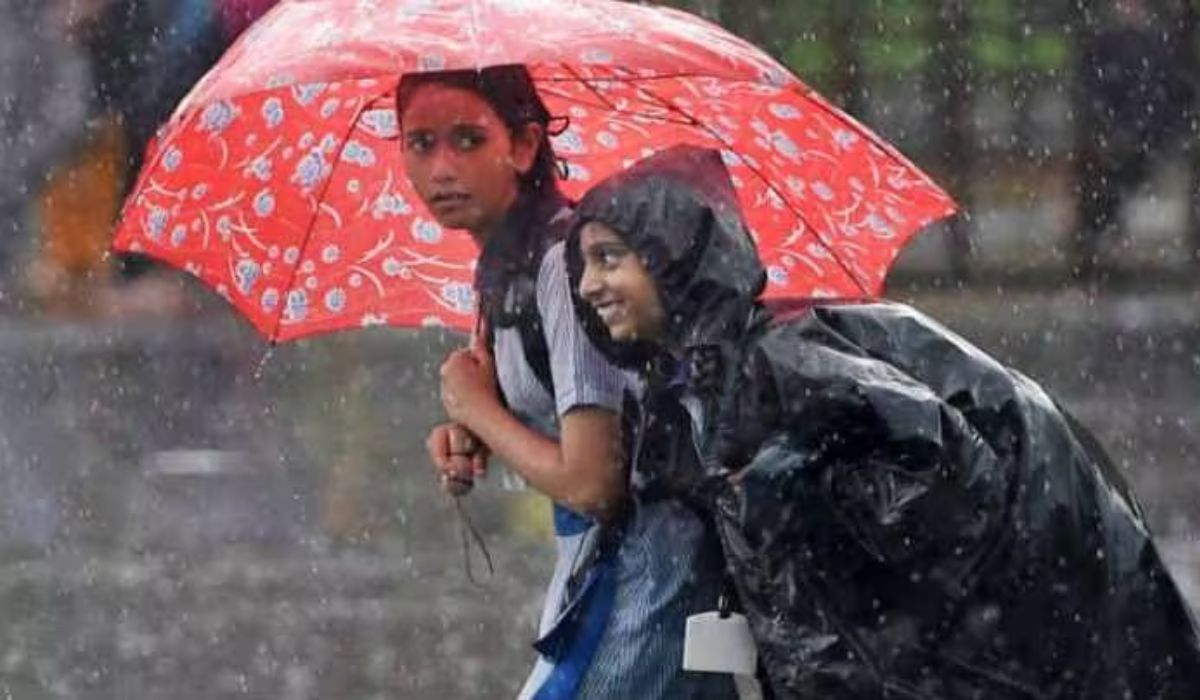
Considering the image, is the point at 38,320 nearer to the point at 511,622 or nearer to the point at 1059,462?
the point at 511,622

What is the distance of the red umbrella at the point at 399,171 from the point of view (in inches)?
179

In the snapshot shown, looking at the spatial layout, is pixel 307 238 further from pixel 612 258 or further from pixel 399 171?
pixel 612 258

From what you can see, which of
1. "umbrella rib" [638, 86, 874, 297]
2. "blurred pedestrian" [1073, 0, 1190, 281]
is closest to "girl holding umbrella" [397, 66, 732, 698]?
"umbrella rib" [638, 86, 874, 297]

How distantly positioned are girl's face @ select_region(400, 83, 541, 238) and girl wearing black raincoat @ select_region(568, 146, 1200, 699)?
0.42 meters

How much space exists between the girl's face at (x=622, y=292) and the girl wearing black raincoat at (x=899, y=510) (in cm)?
4

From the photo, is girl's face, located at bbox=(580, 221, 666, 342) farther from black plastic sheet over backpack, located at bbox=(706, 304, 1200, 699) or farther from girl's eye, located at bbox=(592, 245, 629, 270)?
black plastic sheet over backpack, located at bbox=(706, 304, 1200, 699)

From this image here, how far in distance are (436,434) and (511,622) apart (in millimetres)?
4715

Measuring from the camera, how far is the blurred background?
9242 millimetres

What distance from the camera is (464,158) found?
4488 mm

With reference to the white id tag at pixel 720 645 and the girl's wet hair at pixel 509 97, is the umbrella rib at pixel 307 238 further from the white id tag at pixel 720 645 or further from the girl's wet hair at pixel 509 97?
the white id tag at pixel 720 645

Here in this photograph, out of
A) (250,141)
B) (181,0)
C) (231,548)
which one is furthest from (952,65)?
(250,141)

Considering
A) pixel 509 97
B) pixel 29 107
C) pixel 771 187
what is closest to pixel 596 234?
pixel 509 97

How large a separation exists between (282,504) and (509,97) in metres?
6.98

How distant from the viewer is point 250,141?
5039 millimetres
